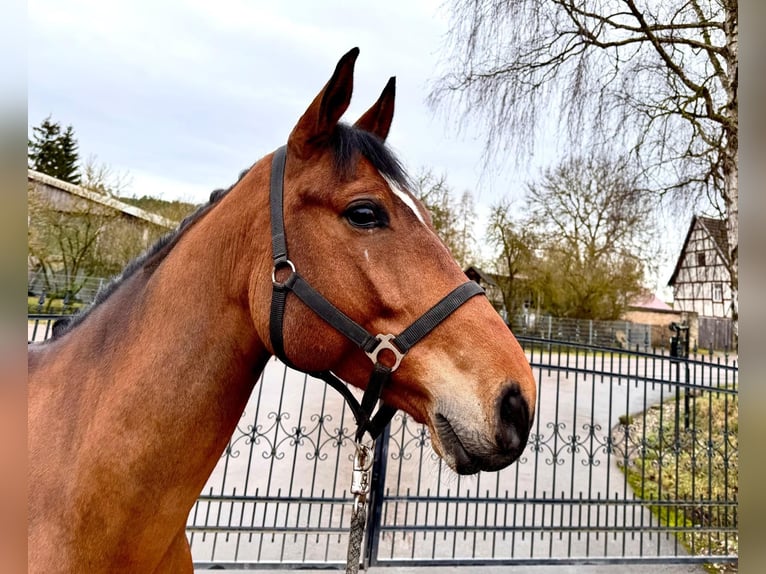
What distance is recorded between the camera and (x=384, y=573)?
3535 millimetres

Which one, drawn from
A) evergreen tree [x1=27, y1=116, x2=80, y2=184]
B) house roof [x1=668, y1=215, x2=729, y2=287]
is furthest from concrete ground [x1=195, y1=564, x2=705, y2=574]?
evergreen tree [x1=27, y1=116, x2=80, y2=184]

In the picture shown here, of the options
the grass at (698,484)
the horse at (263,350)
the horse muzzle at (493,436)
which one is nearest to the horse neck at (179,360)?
the horse at (263,350)

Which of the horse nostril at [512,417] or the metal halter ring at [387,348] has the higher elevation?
the metal halter ring at [387,348]

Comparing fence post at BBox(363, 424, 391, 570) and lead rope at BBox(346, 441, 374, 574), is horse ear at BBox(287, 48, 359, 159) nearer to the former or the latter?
lead rope at BBox(346, 441, 374, 574)

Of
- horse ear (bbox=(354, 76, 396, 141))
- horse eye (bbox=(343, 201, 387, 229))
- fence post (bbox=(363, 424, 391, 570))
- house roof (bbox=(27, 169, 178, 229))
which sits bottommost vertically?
fence post (bbox=(363, 424, 391, 570))

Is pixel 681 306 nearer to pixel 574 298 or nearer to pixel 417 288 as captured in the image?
pixel 574 298

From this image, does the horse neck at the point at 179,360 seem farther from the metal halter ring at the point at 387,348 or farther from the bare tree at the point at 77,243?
the bare tree at the point at 77,243

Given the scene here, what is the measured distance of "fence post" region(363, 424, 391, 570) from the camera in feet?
11.8

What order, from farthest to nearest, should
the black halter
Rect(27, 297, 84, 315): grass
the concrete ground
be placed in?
Rect(27, 297, 84, 315): grass < the concrete ground < the black halter

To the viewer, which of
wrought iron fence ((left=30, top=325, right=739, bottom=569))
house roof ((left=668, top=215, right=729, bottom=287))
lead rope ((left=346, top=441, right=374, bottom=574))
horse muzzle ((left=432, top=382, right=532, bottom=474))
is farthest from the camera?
house roof ((left=668, top=215, right=729, bottom=287))

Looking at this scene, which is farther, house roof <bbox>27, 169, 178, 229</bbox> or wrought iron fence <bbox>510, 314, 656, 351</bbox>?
wrought iron fence <bbox>510, 314, 656, 351</bbox>

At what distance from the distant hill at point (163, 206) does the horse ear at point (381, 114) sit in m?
19.5

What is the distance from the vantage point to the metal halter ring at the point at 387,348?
1106 millimetres
